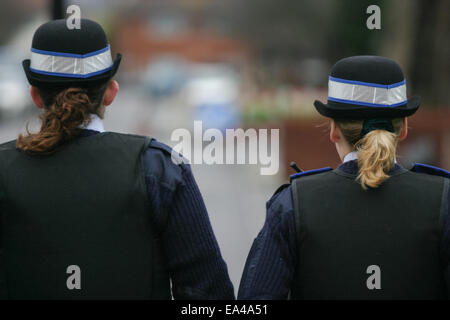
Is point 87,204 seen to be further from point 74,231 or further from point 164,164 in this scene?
point 164,164

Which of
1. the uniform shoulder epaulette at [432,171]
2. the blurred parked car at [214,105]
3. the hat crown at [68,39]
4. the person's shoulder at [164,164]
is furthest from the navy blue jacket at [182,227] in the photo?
the blurred parked car at [214,105]

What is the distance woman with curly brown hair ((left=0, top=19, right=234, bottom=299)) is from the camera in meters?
2.38

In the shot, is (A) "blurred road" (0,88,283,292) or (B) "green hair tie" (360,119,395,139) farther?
(A) "blurred road" (0,88,283,292)

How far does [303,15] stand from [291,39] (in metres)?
2.10

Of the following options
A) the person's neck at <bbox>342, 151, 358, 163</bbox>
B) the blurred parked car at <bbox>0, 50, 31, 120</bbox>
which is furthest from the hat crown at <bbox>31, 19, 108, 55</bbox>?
the blurred parked car at <bbox>0, 50, 31, 120</bbox>

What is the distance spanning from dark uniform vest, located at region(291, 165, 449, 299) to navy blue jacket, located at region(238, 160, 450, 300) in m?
0.03

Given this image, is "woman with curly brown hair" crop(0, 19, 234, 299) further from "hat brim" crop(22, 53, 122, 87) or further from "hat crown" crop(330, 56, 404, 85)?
"hat crown" crop(330, 56, 404, 85)

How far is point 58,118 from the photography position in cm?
242

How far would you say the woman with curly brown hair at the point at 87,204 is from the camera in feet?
7.82

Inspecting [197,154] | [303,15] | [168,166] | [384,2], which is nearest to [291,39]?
[303,15]

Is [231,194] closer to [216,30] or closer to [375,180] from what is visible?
[375,180]

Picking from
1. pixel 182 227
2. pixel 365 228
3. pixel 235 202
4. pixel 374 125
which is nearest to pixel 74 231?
pixel 182 227

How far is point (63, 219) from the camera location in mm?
2389
